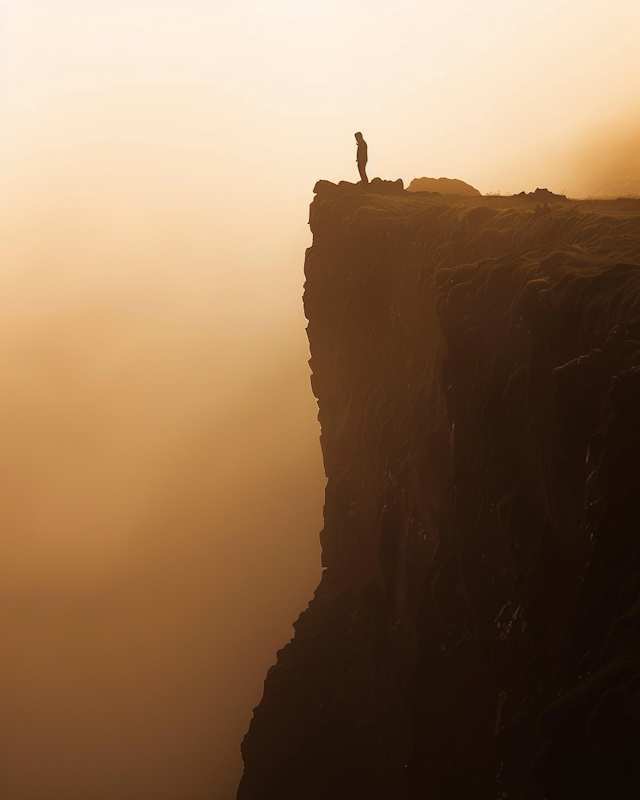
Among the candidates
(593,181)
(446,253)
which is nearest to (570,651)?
(446,253)

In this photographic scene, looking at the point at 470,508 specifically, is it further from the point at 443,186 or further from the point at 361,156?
the point at 443,186

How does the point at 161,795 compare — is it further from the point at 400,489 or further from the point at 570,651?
the point at 570,651

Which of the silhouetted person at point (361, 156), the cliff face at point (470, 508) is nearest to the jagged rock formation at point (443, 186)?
the silhouetted person at point (361, 156)

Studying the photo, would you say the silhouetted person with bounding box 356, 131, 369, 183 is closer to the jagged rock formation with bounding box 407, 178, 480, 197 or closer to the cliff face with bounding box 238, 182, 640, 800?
the cliff face with bounding box 238, 182, 640, 800

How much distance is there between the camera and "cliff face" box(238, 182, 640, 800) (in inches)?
495

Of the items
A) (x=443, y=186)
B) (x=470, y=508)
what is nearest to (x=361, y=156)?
(x=443, y=186)

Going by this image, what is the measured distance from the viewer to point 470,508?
2142 cm

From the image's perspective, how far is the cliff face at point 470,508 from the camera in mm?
12570

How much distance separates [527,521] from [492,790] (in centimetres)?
921

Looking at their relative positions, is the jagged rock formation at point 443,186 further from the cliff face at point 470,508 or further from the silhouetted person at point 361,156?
the cliff face at point 470,508

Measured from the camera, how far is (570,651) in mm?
13219

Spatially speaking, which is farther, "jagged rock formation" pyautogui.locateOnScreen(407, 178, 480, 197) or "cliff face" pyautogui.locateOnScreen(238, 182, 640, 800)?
"jagged rock formation" pyautogui.locateOnScreen(407, 178, 480, 197)

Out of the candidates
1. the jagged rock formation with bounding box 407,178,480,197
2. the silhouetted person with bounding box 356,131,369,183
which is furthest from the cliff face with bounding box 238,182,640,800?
the jagged rock formation with bounding box 407,178,480,197

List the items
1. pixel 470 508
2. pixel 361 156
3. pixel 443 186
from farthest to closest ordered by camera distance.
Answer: pixel 443 186
pixel 361 156
pixel 470 508
